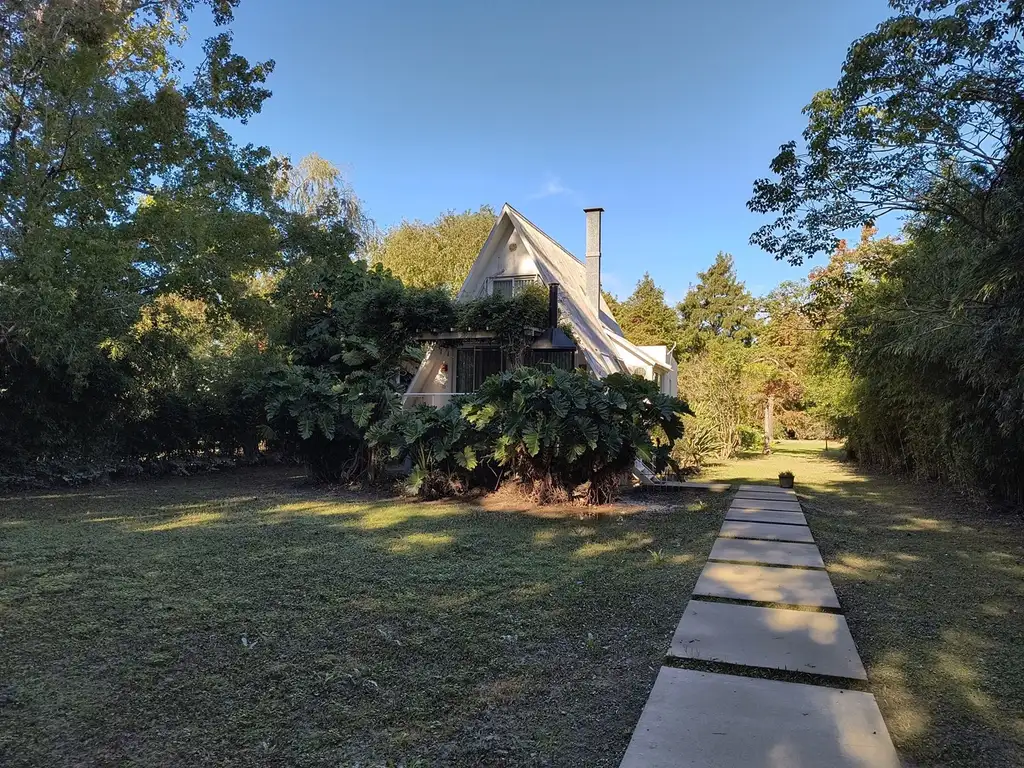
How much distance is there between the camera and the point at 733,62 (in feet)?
36.8

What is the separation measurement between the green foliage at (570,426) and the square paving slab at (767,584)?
3.10 metres

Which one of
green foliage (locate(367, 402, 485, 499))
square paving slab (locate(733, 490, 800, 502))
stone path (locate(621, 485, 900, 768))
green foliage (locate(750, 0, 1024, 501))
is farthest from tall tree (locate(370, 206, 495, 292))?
stone path (locate(621, 485, 900, 768))

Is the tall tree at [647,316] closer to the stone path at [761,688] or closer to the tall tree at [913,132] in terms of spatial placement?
the tall tree at [913,132]

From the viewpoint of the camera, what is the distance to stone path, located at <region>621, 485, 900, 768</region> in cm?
230

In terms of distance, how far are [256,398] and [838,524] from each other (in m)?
12.3

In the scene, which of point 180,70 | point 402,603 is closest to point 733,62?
point 180,70

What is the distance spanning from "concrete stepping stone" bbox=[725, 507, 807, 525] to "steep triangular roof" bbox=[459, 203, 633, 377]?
4745mm

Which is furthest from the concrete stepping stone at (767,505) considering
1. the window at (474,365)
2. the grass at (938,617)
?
the window at (474,365)

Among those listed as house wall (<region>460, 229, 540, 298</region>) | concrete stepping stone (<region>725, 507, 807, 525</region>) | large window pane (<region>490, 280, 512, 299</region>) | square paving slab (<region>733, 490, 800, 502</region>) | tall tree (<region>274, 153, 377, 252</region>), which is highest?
tall tree (<region>274, 153, 377, 252</region>)

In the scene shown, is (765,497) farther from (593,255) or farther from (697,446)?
(593,255)

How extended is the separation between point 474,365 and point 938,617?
11009mm

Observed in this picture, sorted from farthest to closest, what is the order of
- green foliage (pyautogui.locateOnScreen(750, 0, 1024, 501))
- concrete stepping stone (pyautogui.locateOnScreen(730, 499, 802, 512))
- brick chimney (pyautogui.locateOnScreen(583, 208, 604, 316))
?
brick chimney (pyautogui.locateOnScreen(583, 208, 604, 316)) → concrete stepping stone (pyautogui.locateOnScreen(730, 499, 802, 512)) → green foliage (pyautogui.locateOnScreen(750, 0, 1024, 501))

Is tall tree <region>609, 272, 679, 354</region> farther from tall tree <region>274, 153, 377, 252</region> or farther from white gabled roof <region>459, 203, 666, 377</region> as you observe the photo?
white gabled roof <region>459, 203, 666, 377</region>

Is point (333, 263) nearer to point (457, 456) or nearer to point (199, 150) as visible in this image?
point (199, 150)
